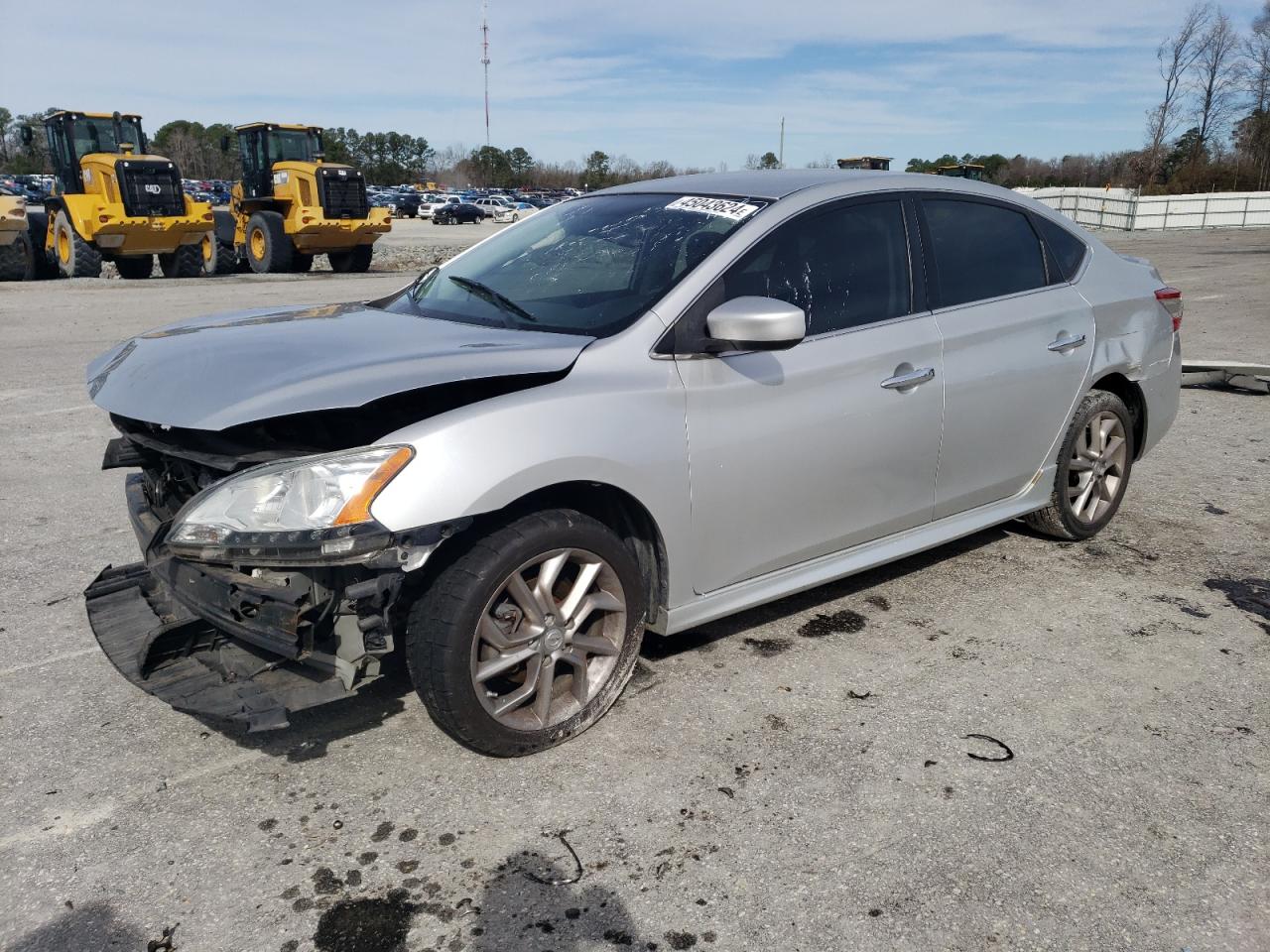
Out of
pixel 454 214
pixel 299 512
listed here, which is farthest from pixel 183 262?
pixel 454 214

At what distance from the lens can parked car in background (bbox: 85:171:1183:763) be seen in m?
2.68

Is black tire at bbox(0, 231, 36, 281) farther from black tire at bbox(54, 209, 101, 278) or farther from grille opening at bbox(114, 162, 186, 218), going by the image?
grille opening at bbox(114, 162, 186, 218)

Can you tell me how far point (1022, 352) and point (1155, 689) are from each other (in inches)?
57.3

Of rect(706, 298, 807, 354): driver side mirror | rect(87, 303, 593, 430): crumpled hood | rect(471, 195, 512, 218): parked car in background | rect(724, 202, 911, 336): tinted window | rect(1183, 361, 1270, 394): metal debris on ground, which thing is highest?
rect(471, 195, 512, 218): parked car in background

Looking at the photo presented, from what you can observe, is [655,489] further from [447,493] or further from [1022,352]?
[1022,352]

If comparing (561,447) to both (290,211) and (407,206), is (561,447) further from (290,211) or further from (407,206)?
(407,206)

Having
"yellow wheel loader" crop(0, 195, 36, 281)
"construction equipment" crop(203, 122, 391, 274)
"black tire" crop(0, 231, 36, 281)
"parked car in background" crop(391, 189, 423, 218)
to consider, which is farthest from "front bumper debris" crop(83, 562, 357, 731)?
"parked car in background" crop(391, 189, 423, 218)

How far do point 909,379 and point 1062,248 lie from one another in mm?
1459

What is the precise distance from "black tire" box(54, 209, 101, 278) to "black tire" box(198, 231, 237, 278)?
249cm

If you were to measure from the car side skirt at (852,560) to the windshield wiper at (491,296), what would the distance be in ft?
3.74

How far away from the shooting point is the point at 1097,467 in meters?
4.77

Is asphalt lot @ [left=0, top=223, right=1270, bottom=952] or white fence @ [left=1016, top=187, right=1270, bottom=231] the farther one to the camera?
white fence @ [left=1016, top=187, right=1270, bottom=231]

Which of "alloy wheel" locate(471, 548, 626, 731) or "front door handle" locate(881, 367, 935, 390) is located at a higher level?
"front door handle" locate(881, 367, 935, 390)

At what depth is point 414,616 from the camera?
2779 millimetres
